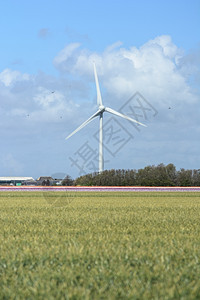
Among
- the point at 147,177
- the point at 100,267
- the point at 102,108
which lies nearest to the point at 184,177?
the point at 147,177

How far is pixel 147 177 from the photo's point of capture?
10512 cm

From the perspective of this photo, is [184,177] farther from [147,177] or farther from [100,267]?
[100,267]

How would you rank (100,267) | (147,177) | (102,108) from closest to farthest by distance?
1. (100,267)
2. (102,108)
3. (147,177)

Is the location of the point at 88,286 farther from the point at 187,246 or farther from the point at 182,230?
the point at 182,230

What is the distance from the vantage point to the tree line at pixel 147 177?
101 m

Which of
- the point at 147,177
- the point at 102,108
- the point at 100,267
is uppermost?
the point at 102,108

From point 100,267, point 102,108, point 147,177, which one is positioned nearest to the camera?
point 100,267

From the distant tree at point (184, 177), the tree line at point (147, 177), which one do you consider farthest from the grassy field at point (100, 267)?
the distant tree at point (184, 177)

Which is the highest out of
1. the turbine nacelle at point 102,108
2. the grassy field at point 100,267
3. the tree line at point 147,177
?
the turbine nacelle at point 102,108

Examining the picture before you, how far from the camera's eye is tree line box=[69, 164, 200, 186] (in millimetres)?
101062

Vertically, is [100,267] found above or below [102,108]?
below

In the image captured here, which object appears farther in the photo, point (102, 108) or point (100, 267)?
point (102, 108)

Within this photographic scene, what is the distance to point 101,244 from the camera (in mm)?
11891

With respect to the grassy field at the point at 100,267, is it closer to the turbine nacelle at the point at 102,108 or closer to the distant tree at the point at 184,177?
the turbine nacelle at the point at 102,108
